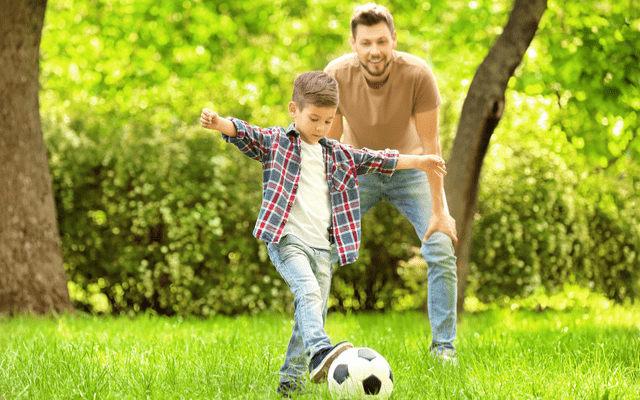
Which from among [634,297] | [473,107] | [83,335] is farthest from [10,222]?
[634,297]

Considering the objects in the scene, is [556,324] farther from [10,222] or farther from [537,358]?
[10,222]

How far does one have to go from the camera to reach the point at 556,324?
8641mm

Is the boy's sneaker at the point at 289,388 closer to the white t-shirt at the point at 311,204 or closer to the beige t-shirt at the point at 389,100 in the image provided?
the white t-shirt at the point at 311,204

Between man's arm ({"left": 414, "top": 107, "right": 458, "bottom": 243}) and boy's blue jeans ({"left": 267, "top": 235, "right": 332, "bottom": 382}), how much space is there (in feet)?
3.42

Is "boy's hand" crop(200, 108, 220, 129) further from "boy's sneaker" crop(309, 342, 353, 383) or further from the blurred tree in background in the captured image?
the blurred tree in background

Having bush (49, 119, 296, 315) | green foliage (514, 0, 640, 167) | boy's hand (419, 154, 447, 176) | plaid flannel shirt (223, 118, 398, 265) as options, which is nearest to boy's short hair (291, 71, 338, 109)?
plaid flannel shirt (223, 118, 398, 265)

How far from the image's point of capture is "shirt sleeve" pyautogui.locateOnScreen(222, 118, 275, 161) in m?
4.28

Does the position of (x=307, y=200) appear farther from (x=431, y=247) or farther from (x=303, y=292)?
(x=431, y=247)

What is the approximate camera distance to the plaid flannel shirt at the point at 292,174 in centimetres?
428

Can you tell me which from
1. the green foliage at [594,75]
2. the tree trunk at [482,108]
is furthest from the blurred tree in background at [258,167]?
the tree trunk at [482,108]

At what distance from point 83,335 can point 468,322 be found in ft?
13.0

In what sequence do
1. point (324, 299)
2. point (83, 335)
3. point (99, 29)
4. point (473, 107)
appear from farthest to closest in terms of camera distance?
point (99, 29), point (473, 107), point (83, 335), point (324, 299)

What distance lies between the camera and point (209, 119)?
403 centimetres

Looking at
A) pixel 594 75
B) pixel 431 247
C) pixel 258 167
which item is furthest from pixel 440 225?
pixel 258 167
